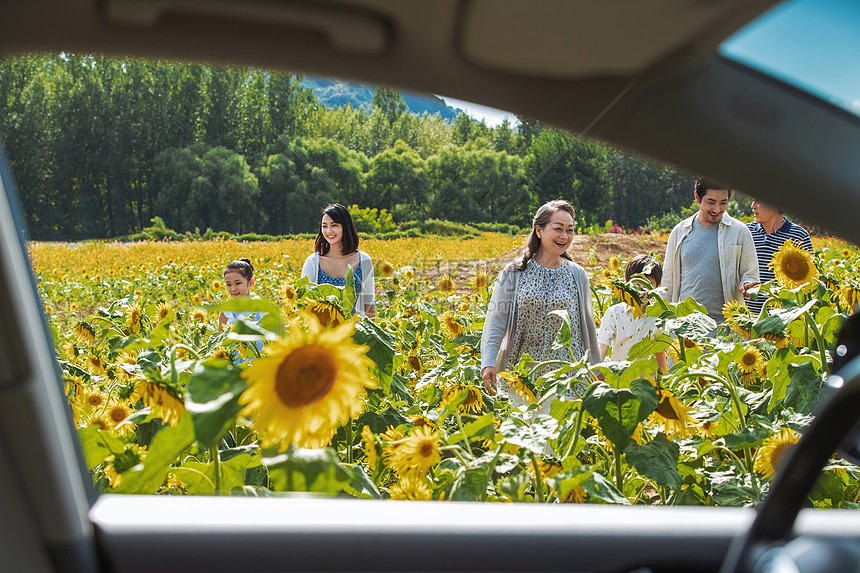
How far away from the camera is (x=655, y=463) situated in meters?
0.97

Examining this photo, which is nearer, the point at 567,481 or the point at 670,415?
the point at 567,481

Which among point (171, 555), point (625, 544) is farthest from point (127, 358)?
point (625, 544)

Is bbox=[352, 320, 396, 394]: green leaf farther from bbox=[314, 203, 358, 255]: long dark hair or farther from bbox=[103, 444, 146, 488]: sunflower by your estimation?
bbox=[103, 444, 146, 488]: sunflower

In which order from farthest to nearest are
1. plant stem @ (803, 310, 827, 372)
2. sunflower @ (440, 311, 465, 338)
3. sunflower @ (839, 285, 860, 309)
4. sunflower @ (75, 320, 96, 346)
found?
sunflower @ (440, 311, 465, 338), sunflower @ (75, 320, 96, 346), sunflower @ (839, 285, 860, 309), plant stem @ (803, 310, 827, 372)

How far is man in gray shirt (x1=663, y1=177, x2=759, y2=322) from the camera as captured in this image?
182 cm

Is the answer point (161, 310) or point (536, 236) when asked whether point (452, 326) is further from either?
point (161, 310)

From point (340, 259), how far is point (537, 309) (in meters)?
1.13

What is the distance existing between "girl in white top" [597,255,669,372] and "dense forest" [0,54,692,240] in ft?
2.17

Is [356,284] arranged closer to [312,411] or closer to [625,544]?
[312,411]

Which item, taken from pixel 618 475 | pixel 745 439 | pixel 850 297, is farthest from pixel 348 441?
pixel 850 297

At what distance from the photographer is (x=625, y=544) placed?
742mm

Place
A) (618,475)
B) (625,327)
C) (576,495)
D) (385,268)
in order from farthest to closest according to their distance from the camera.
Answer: (625,327)
(385,268)
(618,475)
(576,495)

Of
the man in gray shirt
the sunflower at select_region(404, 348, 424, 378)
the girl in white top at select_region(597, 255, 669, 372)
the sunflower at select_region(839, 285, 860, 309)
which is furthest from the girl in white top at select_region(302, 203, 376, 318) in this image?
the sunflower at select_region(839, 285, 860, 309)

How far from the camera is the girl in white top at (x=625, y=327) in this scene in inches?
61.6
